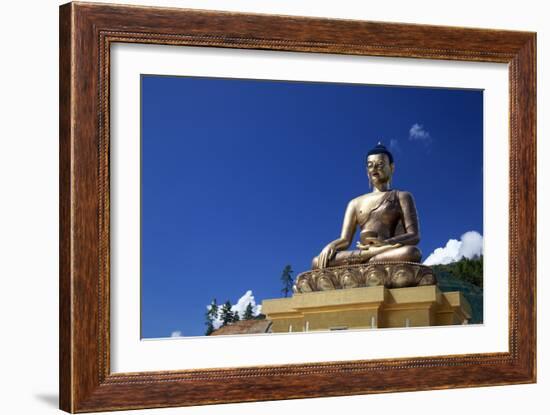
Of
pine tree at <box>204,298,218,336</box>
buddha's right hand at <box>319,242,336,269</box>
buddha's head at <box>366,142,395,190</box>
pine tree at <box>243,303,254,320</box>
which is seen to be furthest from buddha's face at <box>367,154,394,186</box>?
pine tree at <box>204,298,218,336</box>

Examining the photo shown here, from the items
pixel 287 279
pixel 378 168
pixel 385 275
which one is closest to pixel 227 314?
pixel 287 279

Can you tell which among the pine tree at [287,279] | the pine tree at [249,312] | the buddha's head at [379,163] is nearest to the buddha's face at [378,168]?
the buddha's head at [379,163]

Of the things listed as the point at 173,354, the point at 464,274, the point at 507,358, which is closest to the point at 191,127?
the point at 173,354

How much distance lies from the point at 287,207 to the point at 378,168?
48 cm

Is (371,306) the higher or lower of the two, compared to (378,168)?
lower

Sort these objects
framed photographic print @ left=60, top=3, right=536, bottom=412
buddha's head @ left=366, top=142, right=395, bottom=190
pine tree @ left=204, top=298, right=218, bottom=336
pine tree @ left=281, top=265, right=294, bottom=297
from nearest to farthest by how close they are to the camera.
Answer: framed photographic print @ left=60, top=3, right=536, bottom=412
pine tree @ left=204, top=298, right=218, bottom=336
pine tree @ left=281, top=265, right=294, bottom=297
buddha's head @ left=366, top=142, right=395, bottom=190

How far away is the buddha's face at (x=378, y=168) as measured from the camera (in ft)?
18.4

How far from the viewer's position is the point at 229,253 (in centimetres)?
540

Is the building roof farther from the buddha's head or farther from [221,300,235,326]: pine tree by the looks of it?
the buddha's head

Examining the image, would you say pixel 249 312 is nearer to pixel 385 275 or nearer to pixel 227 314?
pixel 227 314

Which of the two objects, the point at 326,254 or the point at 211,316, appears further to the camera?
the point at 326,254

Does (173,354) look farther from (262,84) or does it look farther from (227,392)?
(262,84)

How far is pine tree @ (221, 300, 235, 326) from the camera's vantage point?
5.31m

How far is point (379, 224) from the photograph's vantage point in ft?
18.9
